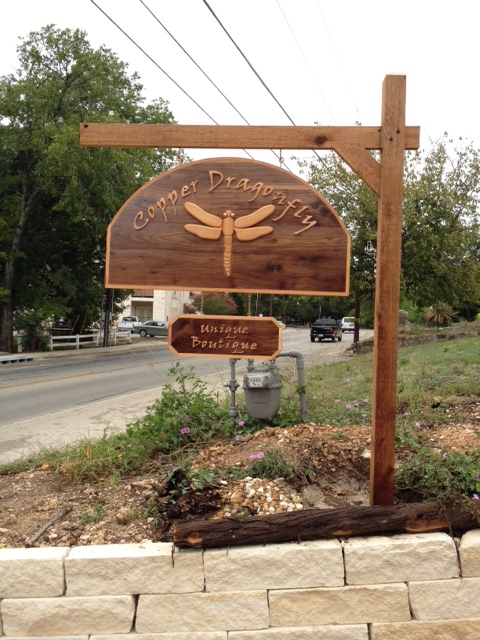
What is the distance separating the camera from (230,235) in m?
3.94

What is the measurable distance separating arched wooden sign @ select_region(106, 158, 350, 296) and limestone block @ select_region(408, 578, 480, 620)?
1747mm

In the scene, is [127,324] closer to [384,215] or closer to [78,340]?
[78,340]

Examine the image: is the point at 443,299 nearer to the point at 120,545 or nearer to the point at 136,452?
the point at 136,452

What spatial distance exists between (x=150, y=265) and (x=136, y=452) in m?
1.76

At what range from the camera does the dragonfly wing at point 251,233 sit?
393 cm

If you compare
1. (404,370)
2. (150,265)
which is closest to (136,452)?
(150,265)

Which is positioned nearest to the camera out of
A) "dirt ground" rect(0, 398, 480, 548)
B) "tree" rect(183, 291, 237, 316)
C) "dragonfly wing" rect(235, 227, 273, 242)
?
"dirt ground" rect(0, 398, 480, 548)

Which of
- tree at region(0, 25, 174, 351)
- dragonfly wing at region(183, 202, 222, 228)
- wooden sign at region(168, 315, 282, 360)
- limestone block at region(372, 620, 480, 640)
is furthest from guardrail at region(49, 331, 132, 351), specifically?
limestone block at region(372, 620, 480, 640)

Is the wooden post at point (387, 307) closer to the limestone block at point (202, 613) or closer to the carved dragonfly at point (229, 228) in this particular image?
the carved dragonfly at point (229, 228)

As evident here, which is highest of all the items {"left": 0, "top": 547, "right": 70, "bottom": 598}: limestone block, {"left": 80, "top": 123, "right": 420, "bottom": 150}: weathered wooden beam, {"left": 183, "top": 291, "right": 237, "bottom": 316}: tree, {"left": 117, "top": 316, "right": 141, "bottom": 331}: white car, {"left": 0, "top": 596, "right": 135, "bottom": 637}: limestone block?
{"left": 80, "top": 123, "right": 420, "bottom": 150}: weathered wooden beam

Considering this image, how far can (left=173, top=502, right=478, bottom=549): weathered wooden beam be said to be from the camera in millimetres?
3162

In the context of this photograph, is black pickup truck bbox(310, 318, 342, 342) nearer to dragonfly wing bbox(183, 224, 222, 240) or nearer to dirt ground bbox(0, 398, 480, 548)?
dirt ground bbox(0, 398, 480, 548)

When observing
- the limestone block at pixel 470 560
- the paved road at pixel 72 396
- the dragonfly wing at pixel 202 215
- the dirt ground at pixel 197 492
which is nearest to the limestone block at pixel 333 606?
the limestone block at pixel 470 560

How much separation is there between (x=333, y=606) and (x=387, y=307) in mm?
1676
